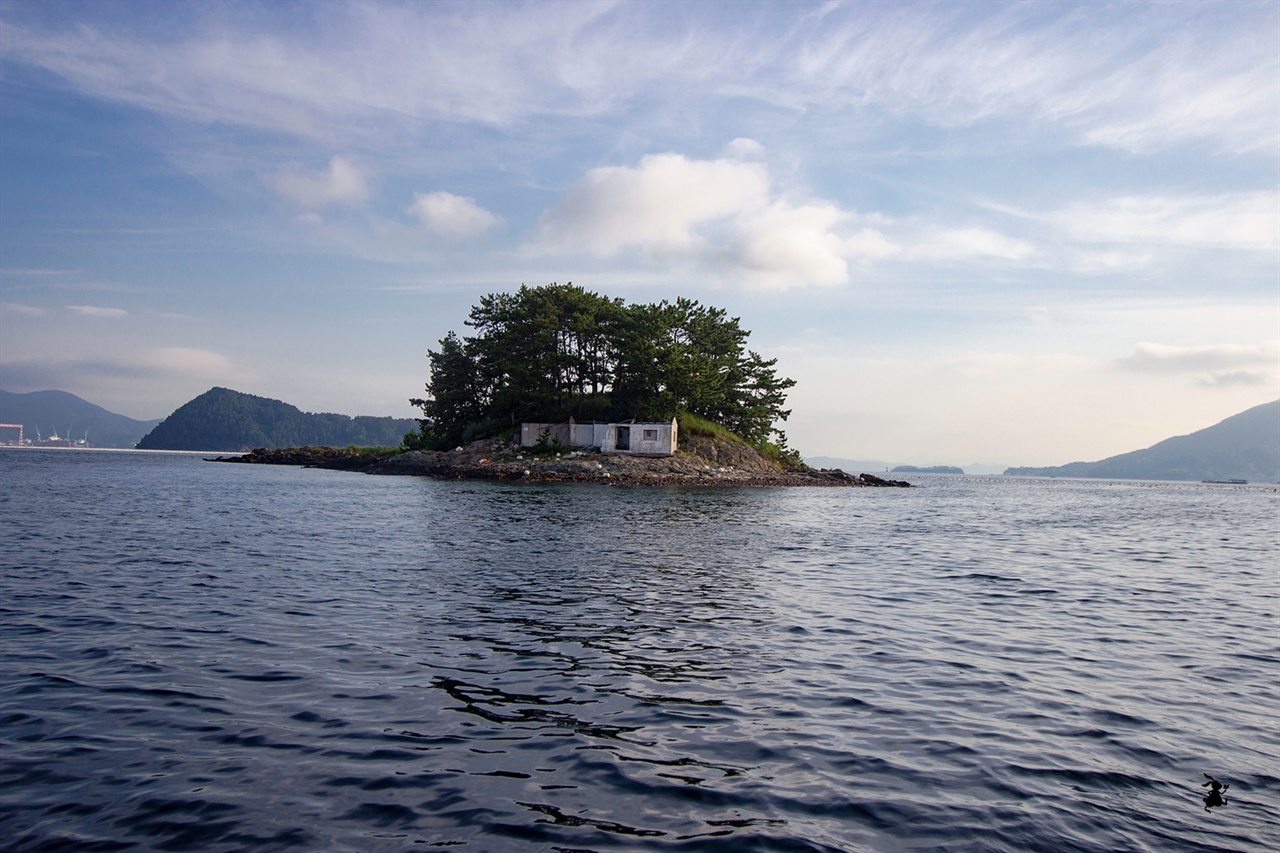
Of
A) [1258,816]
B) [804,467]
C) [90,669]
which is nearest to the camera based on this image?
[1258,816]

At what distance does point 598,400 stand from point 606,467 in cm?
1839

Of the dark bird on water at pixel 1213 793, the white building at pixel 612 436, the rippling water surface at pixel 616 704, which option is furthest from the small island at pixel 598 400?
the dark bird on water at pixel 1213 793

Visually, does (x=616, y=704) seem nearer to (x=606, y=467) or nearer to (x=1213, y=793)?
(x=1213, y=793)

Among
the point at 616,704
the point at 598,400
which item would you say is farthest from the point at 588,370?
the point at 616,704

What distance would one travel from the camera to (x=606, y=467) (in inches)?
2908

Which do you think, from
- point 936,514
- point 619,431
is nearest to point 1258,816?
point 936,514

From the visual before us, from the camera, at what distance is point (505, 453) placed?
8150cm

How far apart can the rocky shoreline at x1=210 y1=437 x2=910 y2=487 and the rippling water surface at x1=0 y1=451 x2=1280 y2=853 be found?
1897 inches

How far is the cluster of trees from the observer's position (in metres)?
83.1

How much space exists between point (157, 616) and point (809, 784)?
12.6 m

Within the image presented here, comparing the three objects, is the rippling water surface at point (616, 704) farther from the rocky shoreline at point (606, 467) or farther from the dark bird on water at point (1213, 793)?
the rocky shoreline at point (606, 467)

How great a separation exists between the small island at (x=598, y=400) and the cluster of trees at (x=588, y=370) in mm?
166

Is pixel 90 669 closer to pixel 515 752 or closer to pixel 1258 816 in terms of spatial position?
pixel 515 752

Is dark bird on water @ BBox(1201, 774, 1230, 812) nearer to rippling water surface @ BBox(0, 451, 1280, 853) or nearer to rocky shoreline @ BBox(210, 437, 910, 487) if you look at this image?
rippling water surface @ BBox(0, 451, 1280, 853)
